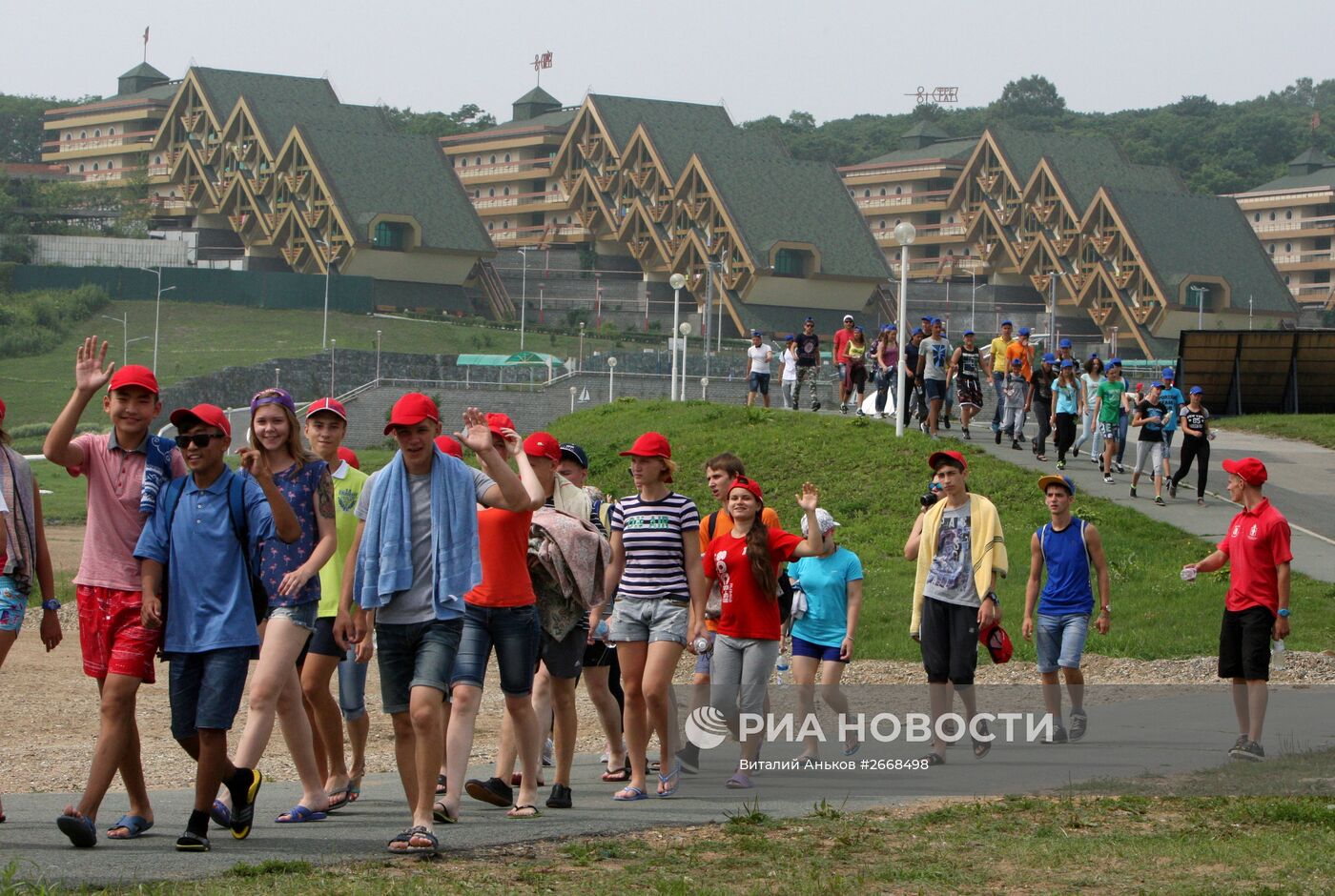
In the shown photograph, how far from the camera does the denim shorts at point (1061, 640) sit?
10219 mm

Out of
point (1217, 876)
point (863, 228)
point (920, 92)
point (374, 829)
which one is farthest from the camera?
point (920, 92)

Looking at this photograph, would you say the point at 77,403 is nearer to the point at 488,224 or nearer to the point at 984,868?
the point at 984,868

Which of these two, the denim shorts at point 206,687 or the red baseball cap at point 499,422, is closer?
the denim shorts at point 206,687

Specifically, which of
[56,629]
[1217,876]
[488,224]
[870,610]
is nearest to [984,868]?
[1217,876]

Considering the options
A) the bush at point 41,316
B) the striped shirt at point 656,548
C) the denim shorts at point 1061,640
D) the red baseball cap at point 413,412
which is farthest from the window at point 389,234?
the red baseball cap at point 413,412

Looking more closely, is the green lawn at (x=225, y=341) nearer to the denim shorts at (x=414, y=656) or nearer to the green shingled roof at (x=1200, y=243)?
the green shingled roof at (x=1200, y=243)

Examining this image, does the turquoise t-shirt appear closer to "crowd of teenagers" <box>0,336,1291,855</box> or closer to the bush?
"crowd of teenagers" <box>0,336,1291,855</box>

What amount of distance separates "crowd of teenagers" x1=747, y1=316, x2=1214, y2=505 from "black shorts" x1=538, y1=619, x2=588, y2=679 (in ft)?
44.7

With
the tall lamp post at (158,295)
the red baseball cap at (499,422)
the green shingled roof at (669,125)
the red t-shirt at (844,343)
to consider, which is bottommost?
the red baseball cap at (499,422)

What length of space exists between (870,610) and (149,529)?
435 inches

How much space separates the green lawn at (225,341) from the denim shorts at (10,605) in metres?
53.2

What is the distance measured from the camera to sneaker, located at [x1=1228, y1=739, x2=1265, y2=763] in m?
9.20

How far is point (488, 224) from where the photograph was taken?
300 feet

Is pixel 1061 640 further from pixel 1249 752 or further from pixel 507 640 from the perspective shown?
pixel 507 640
